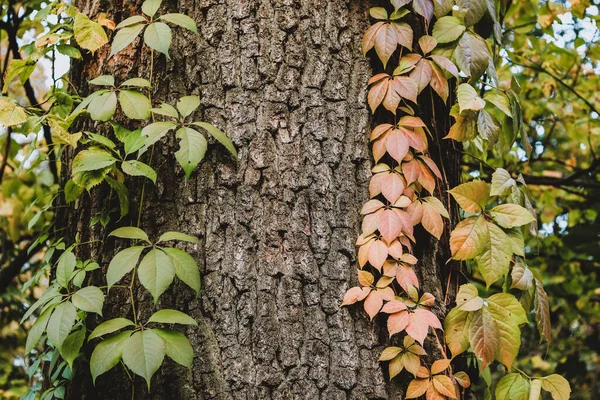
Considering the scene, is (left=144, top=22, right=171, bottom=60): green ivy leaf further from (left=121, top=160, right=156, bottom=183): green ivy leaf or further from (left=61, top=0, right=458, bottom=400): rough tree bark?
(left=121, top=160, right=156, bottom=183): green ivy leaf

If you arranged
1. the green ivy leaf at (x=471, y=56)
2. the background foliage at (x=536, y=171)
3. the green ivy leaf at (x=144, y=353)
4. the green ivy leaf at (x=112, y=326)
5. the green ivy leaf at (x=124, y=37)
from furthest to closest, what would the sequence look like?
the background foliage at (x=536, y=171) → the green ivy leaf at (x=471, y=56) → the green ivy leaf at (x=124, y=37) → the green ivy leaf at (x=112, y=326) → the green ivy leaf at (x=144, y=353)

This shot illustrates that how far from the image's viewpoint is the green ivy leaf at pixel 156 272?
Result: 51.9 inches

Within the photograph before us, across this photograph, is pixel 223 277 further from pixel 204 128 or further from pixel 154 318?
pixel 204 128

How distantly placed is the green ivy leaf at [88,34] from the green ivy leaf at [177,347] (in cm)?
87

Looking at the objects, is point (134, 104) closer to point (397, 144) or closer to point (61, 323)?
point (61, 323)

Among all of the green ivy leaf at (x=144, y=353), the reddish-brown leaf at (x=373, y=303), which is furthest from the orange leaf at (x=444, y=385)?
the green ivy leaf at (x=144, y=353)

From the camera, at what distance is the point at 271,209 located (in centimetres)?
148

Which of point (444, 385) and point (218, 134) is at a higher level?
point (218, 134)

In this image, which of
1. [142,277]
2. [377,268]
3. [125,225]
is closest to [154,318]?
[142,277]

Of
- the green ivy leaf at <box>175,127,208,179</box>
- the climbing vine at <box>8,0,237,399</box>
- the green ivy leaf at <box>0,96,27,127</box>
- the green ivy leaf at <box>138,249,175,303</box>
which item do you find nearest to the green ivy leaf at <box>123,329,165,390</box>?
the climbing vine at <box>8,0,237,399</box>

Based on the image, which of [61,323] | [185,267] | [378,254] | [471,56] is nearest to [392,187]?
[378,254]

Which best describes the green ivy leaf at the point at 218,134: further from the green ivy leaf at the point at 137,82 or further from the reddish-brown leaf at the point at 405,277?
the reddish-brown leaf at the point at 405,277

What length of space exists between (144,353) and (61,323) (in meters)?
0.23

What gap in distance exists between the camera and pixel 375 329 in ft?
4.80
